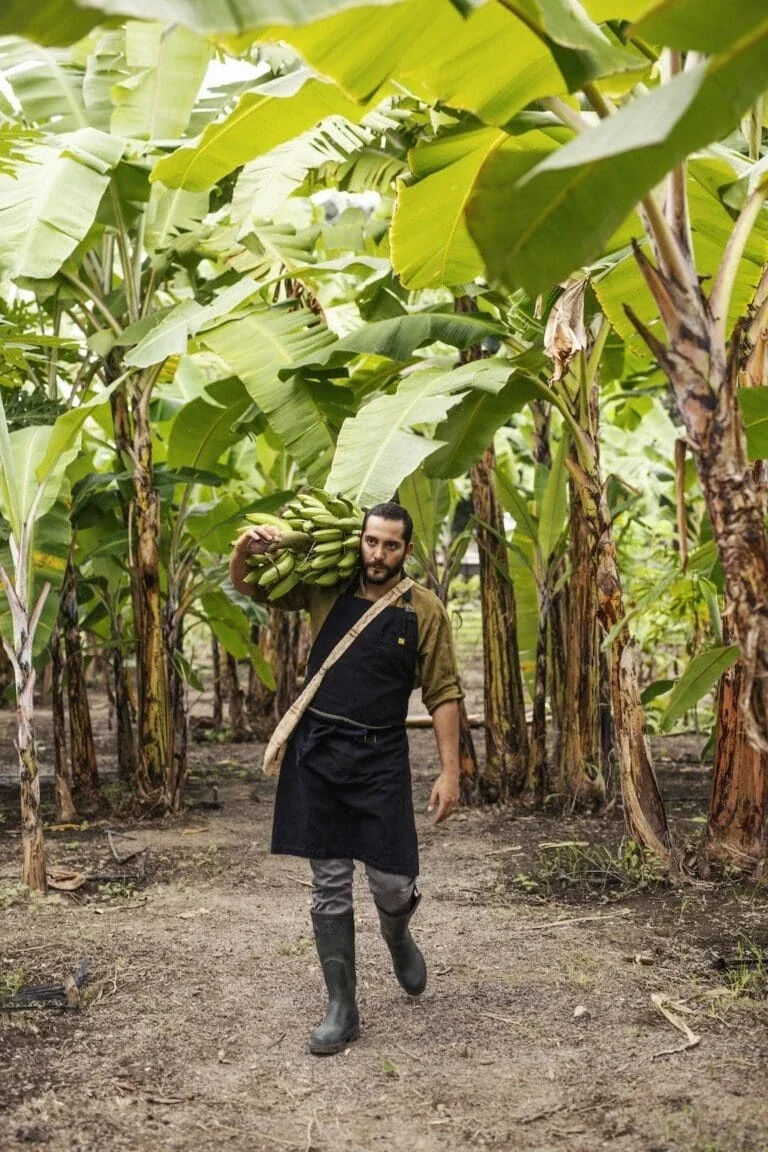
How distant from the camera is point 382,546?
358 cm

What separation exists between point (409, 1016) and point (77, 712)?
3.83 m

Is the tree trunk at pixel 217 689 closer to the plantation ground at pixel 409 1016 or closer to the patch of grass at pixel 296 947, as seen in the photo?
the plantation ground at pixel 409 1016

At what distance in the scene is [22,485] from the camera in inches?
200

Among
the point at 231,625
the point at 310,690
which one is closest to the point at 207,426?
the point at 231,625

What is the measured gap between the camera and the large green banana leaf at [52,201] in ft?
16.6

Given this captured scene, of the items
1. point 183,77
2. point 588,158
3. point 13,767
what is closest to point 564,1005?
point 588,158

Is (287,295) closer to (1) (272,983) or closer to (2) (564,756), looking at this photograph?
(2) (564,756)

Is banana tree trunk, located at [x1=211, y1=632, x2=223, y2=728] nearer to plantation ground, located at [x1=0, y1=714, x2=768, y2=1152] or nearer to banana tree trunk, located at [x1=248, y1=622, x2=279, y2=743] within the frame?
banana tree trunk, located at [x1=248, y1=622, x2=279, y2=743]

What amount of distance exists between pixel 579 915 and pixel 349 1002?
1590mm

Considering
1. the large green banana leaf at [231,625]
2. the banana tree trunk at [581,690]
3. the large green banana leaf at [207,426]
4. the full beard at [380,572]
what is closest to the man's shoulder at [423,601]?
the full beard at [380,572]

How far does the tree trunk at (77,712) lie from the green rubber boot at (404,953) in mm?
3590

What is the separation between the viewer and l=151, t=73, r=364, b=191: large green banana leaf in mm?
4070

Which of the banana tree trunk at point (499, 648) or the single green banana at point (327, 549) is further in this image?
the banana tree trunk at point (499, 648)

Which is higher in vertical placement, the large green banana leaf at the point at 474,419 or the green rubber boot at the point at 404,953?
the large green banana leaf at the point at 474,419
